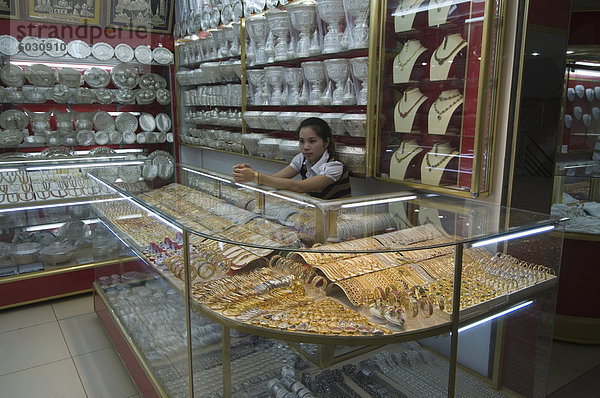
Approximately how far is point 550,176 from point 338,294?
157 cm

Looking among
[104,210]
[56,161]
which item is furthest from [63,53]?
[104,210]

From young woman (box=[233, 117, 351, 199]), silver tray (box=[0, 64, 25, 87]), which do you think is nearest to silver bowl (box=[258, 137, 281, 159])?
young woman (box=[233, 117, 351, 199])

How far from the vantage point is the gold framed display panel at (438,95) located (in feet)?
7.79

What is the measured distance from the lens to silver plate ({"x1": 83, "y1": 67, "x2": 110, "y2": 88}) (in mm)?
5141

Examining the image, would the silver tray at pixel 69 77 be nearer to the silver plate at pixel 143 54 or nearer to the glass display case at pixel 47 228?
the silver plate at pixel 143 54

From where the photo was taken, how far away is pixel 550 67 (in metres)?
2.35

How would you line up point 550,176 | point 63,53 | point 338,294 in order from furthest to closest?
1. point 63,53
2. point 550,176
3. point 338,294

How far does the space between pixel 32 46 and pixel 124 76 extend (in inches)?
36.2

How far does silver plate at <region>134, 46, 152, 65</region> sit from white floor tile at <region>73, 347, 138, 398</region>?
3.61 meters

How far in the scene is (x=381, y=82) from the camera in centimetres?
291

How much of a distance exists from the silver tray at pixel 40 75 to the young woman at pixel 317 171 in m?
3.11

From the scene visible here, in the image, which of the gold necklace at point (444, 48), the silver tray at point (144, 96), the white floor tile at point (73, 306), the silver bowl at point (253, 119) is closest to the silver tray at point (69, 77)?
the silver tray at point (144, 96)

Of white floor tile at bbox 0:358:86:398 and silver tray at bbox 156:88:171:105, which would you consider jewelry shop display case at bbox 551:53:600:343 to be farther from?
silver tray at bbox 156:88:171:105

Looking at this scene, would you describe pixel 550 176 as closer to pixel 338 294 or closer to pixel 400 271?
pixel 400 271
